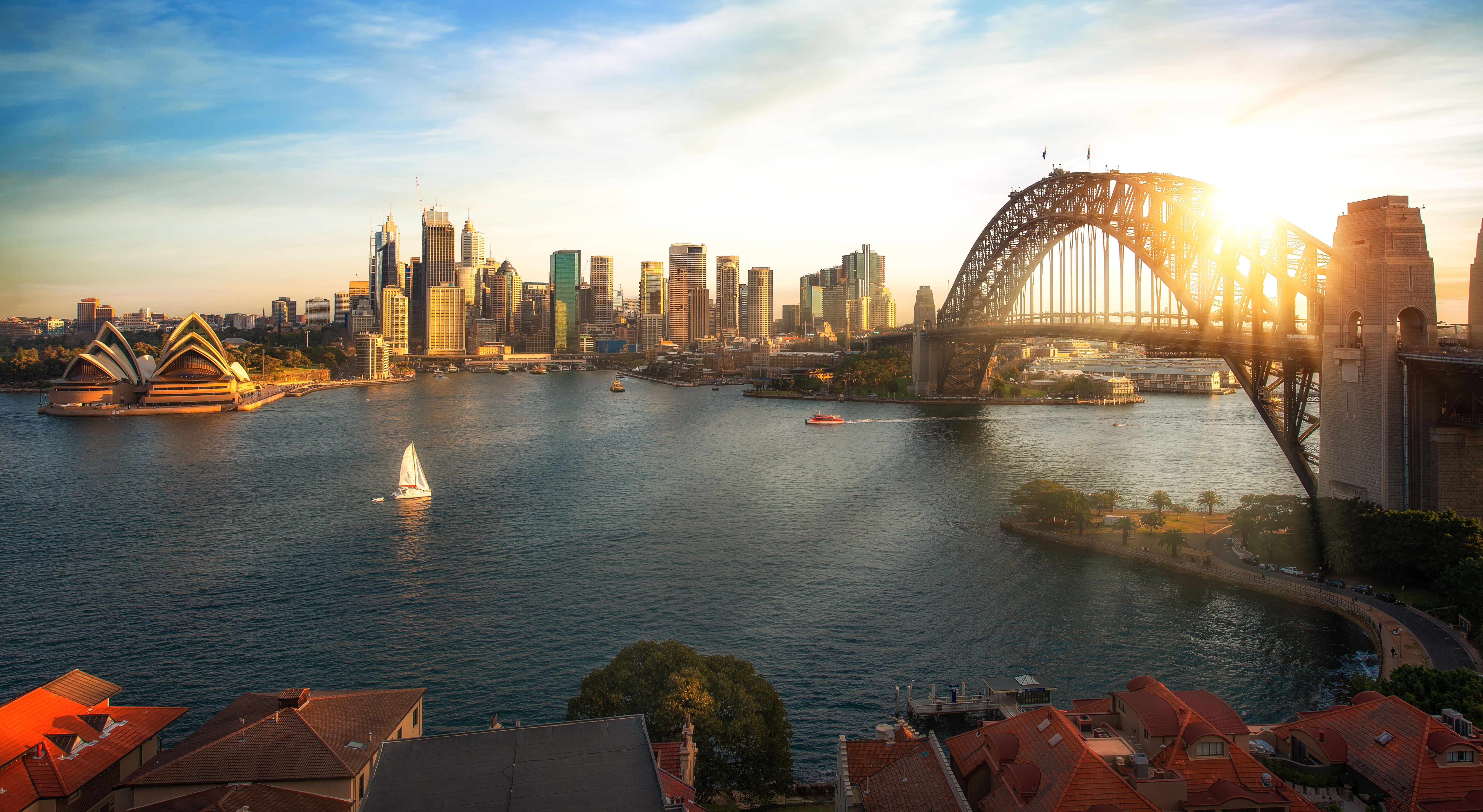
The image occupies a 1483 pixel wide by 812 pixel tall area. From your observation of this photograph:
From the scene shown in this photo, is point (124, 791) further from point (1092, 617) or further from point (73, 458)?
point (73, 458)

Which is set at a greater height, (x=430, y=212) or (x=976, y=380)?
(x=430, y=212)

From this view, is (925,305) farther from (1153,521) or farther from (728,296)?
(1153,521)

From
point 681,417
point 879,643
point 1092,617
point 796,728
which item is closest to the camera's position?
point 796,728

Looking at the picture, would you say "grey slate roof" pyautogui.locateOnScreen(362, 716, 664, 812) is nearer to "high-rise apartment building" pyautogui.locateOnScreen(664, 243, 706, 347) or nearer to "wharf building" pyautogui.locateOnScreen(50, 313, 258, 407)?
"wharf building" pyautogui.locateOnScreen(50, 313, 258, 407)

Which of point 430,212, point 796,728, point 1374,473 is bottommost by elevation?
point 796,728

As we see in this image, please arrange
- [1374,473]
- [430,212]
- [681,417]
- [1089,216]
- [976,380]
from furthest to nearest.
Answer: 1. [430,212]
2. [976,380]
3. [681,417]
4. [1089,216]
5. [1374,473]

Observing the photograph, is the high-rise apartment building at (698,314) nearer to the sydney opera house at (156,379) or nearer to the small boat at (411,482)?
the sydney opera house at (156,379)

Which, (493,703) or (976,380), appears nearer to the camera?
(493,703)

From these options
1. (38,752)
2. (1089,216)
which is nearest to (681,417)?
(1089,216)
